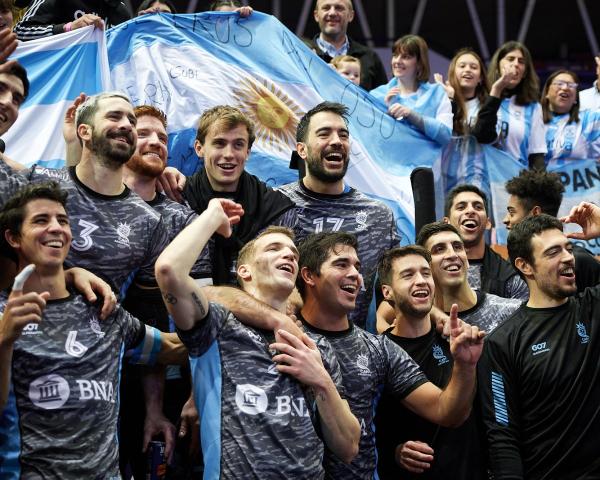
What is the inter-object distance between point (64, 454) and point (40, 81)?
3099mm

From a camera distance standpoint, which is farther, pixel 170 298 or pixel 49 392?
pixel 170 298

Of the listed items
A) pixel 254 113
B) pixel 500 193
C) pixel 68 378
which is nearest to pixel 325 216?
pixel 254 113

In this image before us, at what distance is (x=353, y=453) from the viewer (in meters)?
4.44

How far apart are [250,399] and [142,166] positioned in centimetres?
160

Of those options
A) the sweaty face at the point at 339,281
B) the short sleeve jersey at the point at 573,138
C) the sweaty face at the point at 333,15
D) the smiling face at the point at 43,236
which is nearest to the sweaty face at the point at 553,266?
the sweaty face at the point at 339,281

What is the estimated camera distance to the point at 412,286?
204 inches

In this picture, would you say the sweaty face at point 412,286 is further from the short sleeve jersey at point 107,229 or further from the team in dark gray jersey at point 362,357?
the short sleeve jersey at point 107,229

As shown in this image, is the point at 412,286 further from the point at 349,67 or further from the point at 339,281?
the point at 349,67

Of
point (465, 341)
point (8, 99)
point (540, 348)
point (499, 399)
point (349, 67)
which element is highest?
point (349, 67)

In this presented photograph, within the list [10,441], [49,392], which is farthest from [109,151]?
[10,441]

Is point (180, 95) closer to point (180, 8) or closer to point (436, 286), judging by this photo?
point (436, 286)

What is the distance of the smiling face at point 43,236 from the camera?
420cm

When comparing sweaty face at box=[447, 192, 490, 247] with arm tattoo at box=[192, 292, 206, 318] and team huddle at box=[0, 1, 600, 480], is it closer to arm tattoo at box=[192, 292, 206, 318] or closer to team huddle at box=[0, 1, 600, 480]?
team huddle at box=[0, 1, 600, 480]

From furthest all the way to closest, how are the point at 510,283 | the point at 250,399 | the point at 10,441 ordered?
the point at 510,283, the point at 250,399, the point at 10,441
